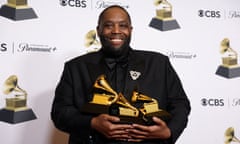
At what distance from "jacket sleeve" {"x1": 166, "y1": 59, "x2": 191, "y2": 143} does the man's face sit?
17 cm

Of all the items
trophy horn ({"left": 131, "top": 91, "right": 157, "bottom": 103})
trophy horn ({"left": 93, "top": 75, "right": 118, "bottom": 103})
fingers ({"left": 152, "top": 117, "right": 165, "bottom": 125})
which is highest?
trophy horn ({"left": 93, "top": 75, "right": 118, "bottom": 103})

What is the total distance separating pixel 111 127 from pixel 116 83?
0.19 metres

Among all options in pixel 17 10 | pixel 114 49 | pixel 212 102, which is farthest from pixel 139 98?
pixel 212 102

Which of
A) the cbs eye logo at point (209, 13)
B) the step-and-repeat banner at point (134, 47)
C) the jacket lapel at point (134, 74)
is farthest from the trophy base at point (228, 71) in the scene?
the jacket lapel at point (134, 74)

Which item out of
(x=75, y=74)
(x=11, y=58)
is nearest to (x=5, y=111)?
(x=11, y=58)

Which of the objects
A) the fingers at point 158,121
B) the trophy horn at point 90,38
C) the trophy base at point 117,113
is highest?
the trophy horn at point 90,38

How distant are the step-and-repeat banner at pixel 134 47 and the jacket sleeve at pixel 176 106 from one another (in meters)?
0.73

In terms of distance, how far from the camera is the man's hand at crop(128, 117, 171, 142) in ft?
3.19

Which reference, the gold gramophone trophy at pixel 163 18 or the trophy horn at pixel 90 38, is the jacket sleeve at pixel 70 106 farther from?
the gold gramophone trophy at pixel 163 18

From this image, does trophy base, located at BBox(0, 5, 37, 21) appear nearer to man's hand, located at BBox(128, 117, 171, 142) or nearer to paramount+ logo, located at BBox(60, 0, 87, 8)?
paramount+ logo, located at BBox(60, 0, 87, 8)

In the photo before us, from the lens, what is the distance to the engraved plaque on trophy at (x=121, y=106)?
0.98m

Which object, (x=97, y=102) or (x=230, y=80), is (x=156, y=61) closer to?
(x=97, y=102)

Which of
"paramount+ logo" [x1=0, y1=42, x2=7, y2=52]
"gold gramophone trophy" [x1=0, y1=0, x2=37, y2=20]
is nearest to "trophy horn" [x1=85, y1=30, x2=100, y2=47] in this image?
"gold gramophone trophy" [x1=0, y1=0, x2=37, y2=20]

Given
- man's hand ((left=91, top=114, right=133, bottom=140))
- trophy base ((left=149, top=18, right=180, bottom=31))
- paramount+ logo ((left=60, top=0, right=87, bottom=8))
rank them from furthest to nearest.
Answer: trophy base ((left=149, top=18, right=180, bottom=31))
paramount+ logo ((left=60, top=0, right=87, bottom=8))
man's hand ((left=91, top=114, right=133, bottom=140))
